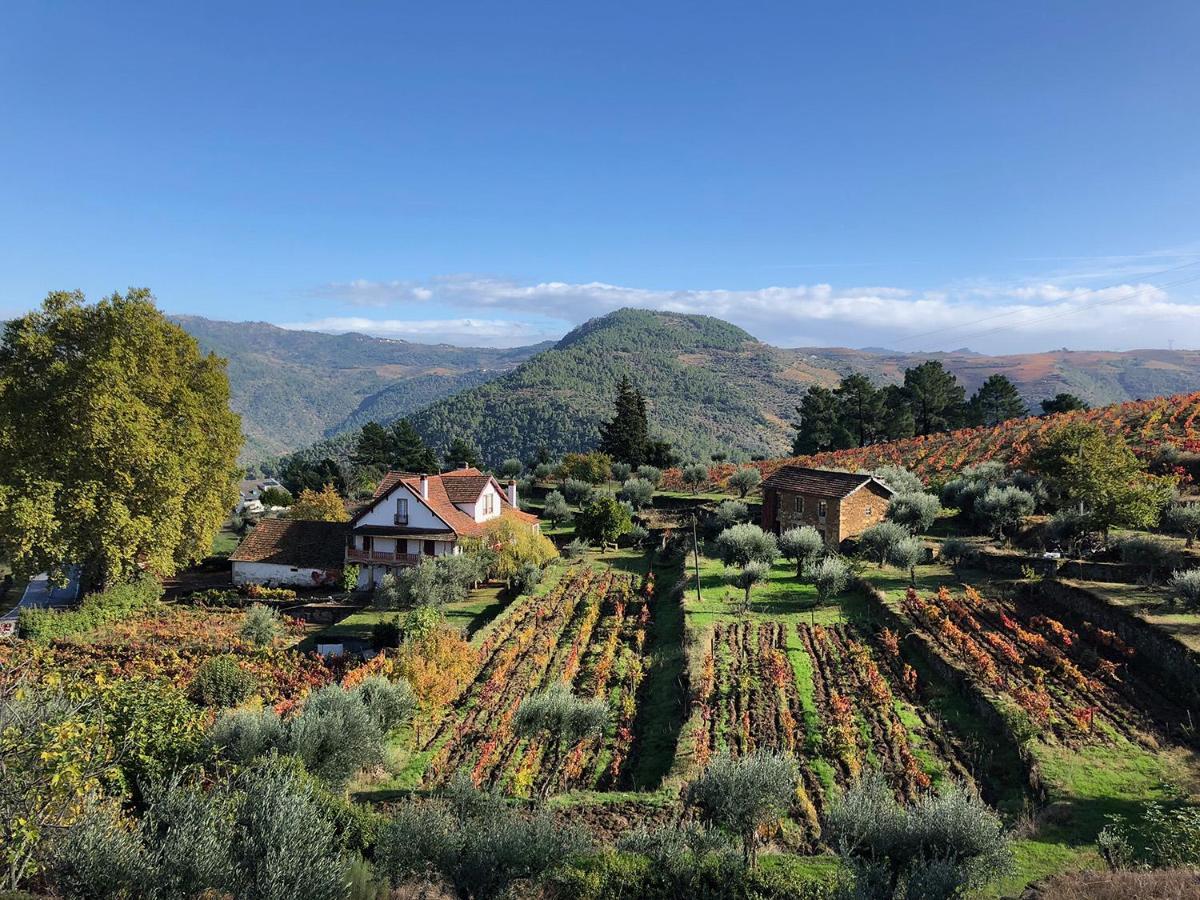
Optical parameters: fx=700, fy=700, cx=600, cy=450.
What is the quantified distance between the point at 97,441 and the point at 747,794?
3185cm

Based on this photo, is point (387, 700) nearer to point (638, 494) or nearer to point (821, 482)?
point (821, 482)

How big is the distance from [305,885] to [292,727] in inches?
246

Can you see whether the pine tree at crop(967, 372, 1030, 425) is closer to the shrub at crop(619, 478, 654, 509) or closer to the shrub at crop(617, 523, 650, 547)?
the shrub at crop(619, 478, 654, 509)

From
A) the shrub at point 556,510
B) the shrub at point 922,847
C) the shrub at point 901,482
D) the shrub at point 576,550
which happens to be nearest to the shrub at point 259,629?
the shrub at point 576,550

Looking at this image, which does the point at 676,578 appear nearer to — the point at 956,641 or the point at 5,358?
the point at 956,641

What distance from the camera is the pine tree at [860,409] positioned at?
74938mm

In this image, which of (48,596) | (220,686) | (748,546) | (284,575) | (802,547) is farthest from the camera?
(284,575)

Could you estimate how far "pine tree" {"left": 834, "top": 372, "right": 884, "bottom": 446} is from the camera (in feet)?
246

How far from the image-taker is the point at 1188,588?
69.3 feet

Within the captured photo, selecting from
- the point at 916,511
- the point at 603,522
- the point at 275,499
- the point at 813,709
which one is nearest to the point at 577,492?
the point at 603,522

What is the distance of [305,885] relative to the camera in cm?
960

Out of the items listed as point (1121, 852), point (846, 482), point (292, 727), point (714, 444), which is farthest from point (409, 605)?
point (714, 444)

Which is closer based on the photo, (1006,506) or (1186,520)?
(1186,520)

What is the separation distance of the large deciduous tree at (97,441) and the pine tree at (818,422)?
60.1 meters
